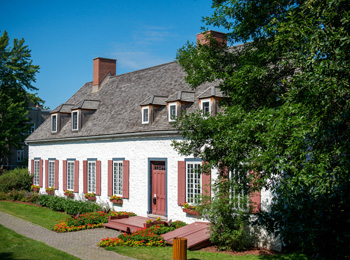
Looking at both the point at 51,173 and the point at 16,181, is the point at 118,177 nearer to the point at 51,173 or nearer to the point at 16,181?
the point at 51,173

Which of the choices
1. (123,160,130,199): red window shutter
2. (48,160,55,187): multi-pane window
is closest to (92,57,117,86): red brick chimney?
(48,160,55,187): multi-pane window

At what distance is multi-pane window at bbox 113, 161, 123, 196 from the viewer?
66.8 feet

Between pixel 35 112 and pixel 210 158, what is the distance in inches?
1928

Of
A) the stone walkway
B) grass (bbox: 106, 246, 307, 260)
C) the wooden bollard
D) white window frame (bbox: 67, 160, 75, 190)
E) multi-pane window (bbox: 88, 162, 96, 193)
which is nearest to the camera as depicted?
the wooden bollard

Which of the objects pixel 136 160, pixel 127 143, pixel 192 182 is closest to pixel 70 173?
pixel 127 143

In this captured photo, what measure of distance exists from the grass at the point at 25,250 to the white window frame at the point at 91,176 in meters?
7.22

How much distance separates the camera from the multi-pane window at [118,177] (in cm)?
2038

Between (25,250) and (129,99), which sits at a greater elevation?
(129,99)

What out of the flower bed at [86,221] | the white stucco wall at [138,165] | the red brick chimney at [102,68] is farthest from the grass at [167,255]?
the red brick chimney at [102,68]

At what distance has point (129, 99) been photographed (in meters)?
23.3

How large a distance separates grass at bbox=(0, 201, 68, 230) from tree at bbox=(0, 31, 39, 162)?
1603 centimetres

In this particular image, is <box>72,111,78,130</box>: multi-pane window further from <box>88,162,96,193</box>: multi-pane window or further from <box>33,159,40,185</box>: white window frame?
<box>33,159,40,185</box>: white window frame

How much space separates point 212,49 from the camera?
39.8 feet

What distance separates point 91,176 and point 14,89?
23814 millimetres
